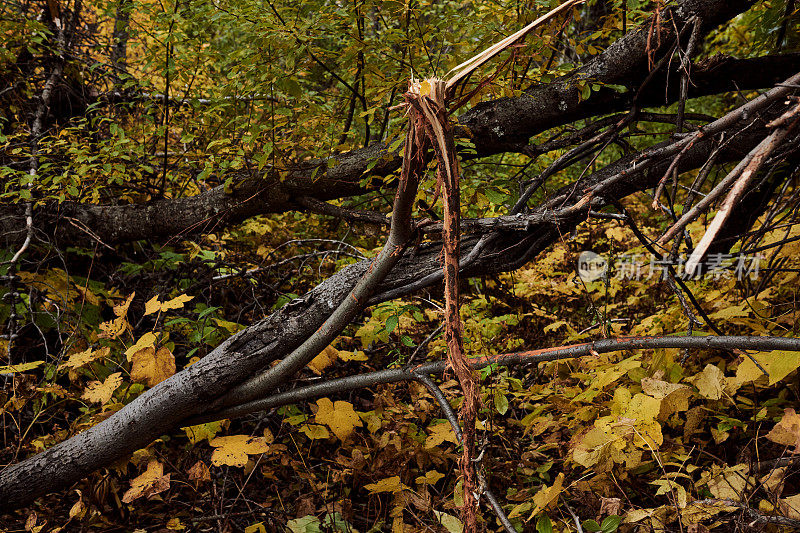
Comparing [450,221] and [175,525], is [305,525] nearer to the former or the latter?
[175,525]

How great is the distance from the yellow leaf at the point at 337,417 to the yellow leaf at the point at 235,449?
0.93ft

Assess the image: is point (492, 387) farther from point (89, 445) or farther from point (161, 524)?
point (89, 445)

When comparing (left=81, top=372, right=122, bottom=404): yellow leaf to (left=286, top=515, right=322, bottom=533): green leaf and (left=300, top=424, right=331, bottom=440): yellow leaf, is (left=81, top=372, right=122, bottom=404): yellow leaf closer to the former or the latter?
(left=300, top=424, right=331, bottom=440): yellow leaf

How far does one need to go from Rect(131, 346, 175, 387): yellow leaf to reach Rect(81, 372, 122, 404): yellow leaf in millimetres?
76

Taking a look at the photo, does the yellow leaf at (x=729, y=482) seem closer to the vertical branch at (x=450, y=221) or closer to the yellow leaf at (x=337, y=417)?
the vertical branch at (x=450, y=221)

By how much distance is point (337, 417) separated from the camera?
2.21m

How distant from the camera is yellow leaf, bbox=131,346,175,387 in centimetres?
224

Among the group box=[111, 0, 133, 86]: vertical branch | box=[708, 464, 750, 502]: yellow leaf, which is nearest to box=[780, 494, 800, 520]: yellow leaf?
box=[708, 464, 750, 502]: yellow leaf

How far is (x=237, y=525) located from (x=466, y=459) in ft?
5.17

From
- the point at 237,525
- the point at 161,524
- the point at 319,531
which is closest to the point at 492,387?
the point at 319,531

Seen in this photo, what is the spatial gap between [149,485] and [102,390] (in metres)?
0.49

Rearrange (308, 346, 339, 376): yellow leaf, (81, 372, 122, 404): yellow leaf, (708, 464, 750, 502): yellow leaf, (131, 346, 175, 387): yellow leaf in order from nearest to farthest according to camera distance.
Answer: (708, 464, 750, 502): yellow leaf
(81, 372, 122, 404): yellow leaf
(131, 346, 175, 387): yellow leaf
(308, 346, 339, 376): yellow leaf

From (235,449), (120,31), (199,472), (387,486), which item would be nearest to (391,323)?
(387,486)

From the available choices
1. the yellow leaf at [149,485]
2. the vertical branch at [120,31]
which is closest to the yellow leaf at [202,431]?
the yellow leaf at [149,485]
